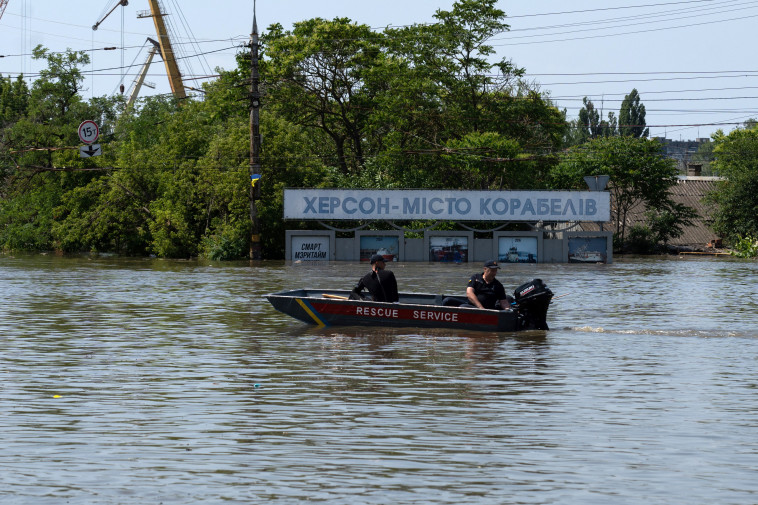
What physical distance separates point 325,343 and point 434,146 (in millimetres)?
56147

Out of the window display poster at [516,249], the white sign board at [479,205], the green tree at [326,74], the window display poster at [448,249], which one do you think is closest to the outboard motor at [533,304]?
the window display poster at [448,249]

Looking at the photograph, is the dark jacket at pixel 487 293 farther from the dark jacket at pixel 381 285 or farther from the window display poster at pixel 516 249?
the window display poster at pixel 516 249

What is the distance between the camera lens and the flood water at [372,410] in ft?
29.4

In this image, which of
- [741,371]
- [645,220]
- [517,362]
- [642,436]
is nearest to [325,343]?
[517,362]

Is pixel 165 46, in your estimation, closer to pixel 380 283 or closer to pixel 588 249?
pixel 588 249

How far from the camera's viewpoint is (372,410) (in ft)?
41.6

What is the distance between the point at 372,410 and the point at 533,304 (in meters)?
10.1

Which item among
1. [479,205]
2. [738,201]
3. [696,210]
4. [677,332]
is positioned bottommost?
[677,332]

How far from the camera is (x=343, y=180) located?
7212 cm

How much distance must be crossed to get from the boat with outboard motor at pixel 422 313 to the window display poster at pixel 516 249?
40810 mm

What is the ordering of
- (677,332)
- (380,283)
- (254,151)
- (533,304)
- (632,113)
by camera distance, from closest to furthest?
(533,304) < (677,332) < (380,283) < (254,151) < (632,113)

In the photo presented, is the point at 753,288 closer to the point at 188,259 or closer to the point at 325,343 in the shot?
the point at 325,343

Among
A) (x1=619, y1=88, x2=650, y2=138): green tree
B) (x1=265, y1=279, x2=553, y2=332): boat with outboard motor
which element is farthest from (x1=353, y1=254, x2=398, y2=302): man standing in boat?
(x1=619, y1=88, x2=650, y2=138): green tree

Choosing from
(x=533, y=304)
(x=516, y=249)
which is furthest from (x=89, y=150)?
(x=533, y=304)
